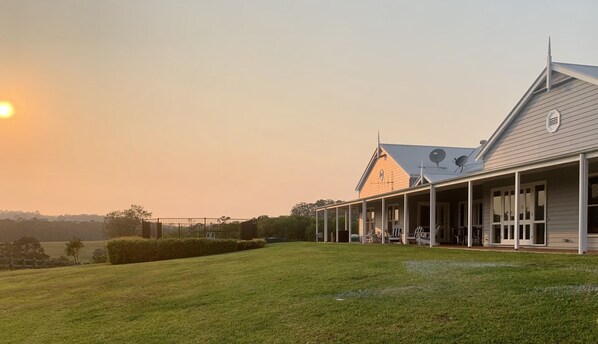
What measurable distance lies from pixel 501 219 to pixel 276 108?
34.2 ft

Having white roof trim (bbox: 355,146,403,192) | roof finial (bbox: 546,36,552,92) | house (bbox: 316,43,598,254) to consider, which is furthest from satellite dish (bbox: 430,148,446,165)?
roof finial (bbox: 546,36,552,92)

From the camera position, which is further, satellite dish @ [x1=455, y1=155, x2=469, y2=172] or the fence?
the fence

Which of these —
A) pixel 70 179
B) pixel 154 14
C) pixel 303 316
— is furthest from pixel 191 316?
pixel 70 179

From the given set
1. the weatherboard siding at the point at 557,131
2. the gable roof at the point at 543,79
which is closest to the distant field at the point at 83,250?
the gable roof at the point at 543,79

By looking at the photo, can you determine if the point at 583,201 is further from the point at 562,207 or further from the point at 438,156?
the point at 438,156

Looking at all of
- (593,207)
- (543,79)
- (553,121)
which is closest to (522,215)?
(593,207)

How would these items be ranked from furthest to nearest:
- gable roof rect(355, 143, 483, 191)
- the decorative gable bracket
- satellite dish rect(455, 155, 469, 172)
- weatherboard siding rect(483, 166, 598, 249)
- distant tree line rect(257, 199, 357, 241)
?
distant tree line rect(257, 199, 357, 241) → gable roof rect(355, 143, 483, 191) → satellite dish rect(455, 155, 469, 172) → the decorative gable bracket → weatherboard siding rect(483, 166, 598, 249)

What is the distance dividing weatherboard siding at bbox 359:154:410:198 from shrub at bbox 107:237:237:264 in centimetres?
1004

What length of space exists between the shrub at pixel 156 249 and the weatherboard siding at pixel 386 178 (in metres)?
10.0

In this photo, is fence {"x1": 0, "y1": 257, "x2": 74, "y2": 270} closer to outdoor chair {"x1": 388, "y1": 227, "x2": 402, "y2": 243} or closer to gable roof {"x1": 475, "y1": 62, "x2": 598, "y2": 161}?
outdoor chair {"x1": 388, "y1": 227, "x2": 402, "y2": 243}

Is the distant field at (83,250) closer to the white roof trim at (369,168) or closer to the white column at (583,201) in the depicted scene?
the white roof trim at (369,168)

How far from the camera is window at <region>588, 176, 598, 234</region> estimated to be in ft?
47.5

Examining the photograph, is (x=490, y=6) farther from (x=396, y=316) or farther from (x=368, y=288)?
(x=396, y=316)

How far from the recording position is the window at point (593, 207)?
47.5ft
